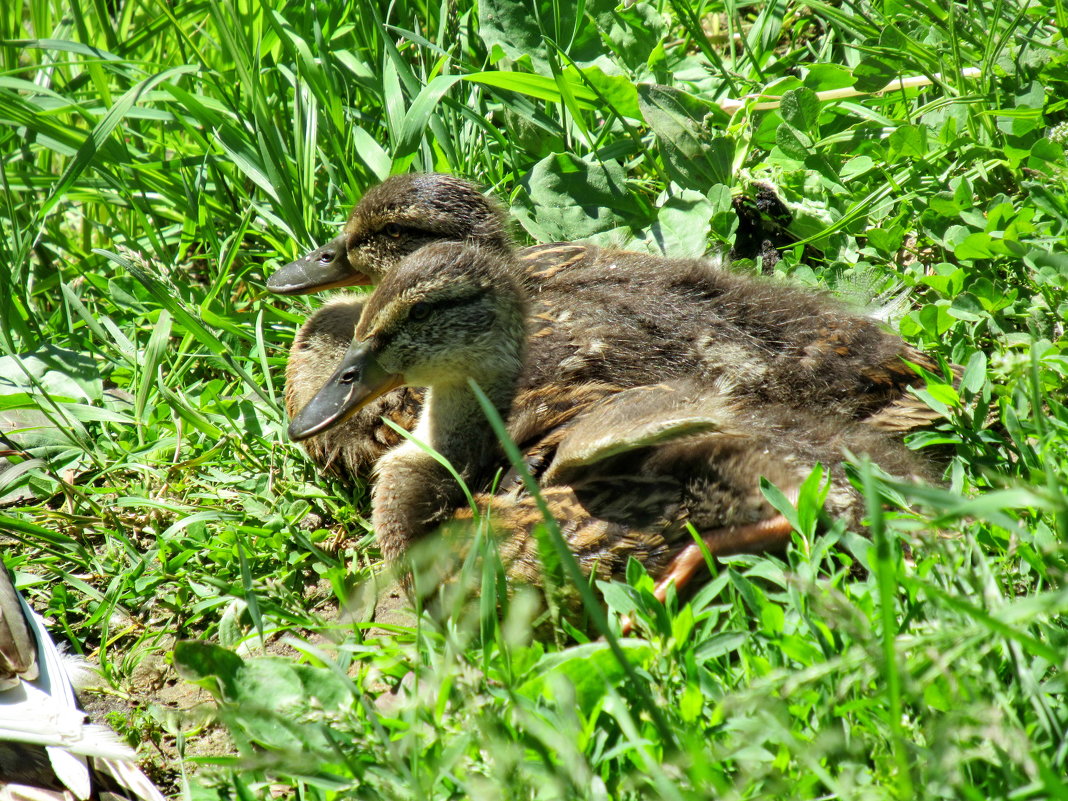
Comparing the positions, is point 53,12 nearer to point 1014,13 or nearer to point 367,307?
point 367,307

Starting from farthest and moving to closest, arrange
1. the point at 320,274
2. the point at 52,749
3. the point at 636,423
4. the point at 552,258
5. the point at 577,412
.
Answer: the point at 320,274, the point at 552,258, the point at 577,412, the point at 636,423, the point at 52,749

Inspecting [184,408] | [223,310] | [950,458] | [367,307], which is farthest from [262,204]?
[950,458]

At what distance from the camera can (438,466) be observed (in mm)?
3113

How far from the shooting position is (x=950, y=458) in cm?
306

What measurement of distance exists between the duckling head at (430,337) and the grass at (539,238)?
51 cm

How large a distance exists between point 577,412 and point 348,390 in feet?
2.34

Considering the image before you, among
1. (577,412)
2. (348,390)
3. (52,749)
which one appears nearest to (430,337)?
(348,390)

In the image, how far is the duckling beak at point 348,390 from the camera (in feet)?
10.2

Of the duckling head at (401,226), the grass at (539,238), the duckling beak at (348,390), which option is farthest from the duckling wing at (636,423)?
the duckling head at (401,226)

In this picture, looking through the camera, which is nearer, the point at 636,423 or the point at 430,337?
the point at 636,423

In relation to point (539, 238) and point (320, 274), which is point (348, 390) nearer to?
point (320, 274)

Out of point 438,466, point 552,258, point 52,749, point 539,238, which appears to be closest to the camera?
point 52,749

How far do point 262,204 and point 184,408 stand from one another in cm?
119

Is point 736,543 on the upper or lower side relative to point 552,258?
lower
